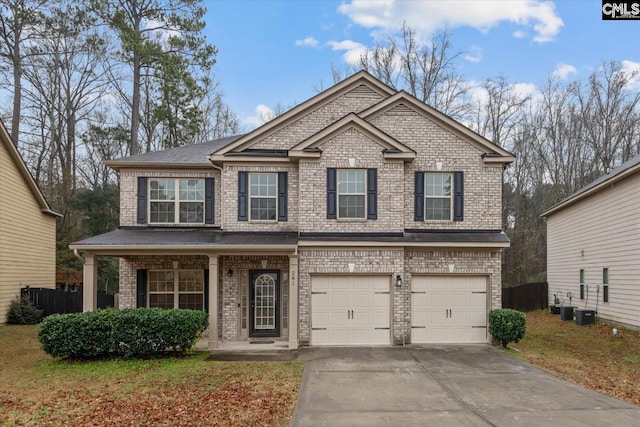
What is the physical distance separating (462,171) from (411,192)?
1.70 meters

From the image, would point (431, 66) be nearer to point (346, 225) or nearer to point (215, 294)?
point (346, 225)

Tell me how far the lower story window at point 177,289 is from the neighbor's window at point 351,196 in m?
5.06

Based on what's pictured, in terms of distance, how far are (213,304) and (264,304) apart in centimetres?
179

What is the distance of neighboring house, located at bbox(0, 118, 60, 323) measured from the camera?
650 inches

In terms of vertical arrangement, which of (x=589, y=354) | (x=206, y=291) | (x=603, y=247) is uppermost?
(x=603, y=247)

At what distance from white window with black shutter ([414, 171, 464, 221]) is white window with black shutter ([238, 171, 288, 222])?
4.08m

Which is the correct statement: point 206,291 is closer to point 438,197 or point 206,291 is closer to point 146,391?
point 146,391

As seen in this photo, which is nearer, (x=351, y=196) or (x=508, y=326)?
(x=508, y=326)

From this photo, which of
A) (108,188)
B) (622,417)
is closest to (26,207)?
(108,188)

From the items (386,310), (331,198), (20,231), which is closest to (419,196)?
(331,198)

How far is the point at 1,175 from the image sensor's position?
1638 cm

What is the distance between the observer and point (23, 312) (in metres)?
17.0

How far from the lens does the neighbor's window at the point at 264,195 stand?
13672 mm

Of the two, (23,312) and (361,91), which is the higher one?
(361,91)
